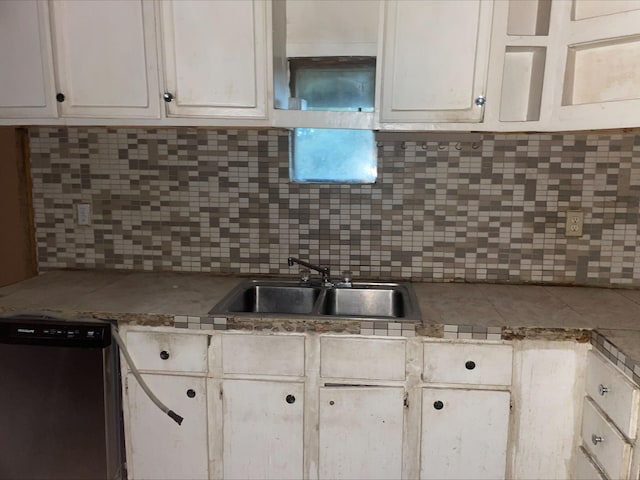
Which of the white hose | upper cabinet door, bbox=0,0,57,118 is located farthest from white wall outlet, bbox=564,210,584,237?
upper cabinet door, bbox=0,0,57,118

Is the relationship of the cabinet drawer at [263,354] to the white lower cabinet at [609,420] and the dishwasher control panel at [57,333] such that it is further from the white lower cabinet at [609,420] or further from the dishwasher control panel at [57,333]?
the white lower cabinet at [609,420]

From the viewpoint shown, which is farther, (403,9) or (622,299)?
(622,299)

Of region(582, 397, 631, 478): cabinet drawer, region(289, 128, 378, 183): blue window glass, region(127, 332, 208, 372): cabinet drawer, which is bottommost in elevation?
region(582, 397, 631, 478): cabinet drawer

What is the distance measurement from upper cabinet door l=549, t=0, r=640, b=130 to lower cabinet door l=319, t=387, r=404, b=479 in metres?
1.16

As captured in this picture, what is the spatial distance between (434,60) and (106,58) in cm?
128

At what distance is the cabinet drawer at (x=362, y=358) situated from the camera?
1.72 meters

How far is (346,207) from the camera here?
2238 mm

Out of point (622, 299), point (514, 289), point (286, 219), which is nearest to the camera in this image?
point (622, 299)

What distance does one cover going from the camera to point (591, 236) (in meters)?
2.14

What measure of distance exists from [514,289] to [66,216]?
2129mm

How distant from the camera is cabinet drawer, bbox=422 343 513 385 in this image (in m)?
1.69

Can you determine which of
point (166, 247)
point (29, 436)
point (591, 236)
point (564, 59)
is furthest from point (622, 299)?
point (29, 436)

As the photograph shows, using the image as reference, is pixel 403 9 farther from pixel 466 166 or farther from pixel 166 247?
pixel 166 247

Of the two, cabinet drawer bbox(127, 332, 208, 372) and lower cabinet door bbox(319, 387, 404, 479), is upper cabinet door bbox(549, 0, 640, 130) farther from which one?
cabinet drawer bbox(127, 332, 208, 372)
